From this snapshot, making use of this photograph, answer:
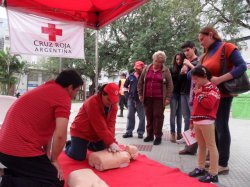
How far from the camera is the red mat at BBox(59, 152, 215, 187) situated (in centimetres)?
301

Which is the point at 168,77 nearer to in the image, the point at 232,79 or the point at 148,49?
the point at 232,79

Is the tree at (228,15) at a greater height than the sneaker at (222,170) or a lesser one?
greater

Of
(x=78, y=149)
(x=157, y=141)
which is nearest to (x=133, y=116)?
(x=157, y=141)

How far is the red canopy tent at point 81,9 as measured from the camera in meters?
4.41

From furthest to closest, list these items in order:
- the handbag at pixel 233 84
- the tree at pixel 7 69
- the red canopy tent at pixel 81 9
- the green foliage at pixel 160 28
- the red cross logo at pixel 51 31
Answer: the tree at pixel 7 69 < the green foliage at pixel 160 28 < the red cross logo at pixel 51 31 < the red canopy tent at pixel 81 9 < the handbag at pixel 233 84

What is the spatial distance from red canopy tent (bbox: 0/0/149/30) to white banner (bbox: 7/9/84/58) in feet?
0.31

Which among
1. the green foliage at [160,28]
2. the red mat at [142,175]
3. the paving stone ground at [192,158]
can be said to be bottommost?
the paving stone ground at [192,158]

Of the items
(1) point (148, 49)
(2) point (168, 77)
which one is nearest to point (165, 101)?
(2) point (168, 77)

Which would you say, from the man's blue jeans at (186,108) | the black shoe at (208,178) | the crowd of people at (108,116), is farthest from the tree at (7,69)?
the black shoe at (208,178)

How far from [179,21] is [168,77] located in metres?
15.6

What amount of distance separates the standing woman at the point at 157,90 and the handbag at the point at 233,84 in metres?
1.77

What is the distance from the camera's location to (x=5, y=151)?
2475 millimetres

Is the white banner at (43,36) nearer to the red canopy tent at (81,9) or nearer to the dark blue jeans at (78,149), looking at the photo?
the red canopy tent at (81,9)

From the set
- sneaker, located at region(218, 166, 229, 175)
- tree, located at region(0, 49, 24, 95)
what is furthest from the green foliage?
sneaker, located at region(218, 166, 229, 175)
